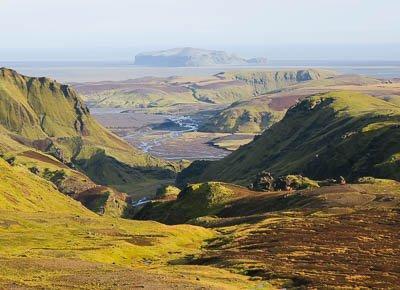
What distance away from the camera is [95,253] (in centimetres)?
10281

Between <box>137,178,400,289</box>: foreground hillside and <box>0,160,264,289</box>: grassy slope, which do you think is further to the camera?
<box>137,178,400,289</box>: foreground hillside

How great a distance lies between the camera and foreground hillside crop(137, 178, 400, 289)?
8250cm

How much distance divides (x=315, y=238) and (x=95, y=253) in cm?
4163

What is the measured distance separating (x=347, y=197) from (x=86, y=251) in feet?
282

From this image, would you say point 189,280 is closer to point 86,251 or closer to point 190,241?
point 86,251

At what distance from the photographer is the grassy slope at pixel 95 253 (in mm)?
72812

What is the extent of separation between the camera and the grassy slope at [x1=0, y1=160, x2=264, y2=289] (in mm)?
72812

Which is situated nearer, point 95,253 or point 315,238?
point 95,253

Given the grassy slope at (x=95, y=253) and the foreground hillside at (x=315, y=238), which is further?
the foreground hillside at (x=315, y=238)

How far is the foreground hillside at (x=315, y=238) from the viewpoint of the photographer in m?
82.5

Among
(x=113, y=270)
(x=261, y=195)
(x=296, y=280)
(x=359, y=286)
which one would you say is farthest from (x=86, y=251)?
(x=261, y=195)

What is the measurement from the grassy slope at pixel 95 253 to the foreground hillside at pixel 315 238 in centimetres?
744

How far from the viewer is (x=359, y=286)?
74.5 metres

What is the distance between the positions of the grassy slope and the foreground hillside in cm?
744
